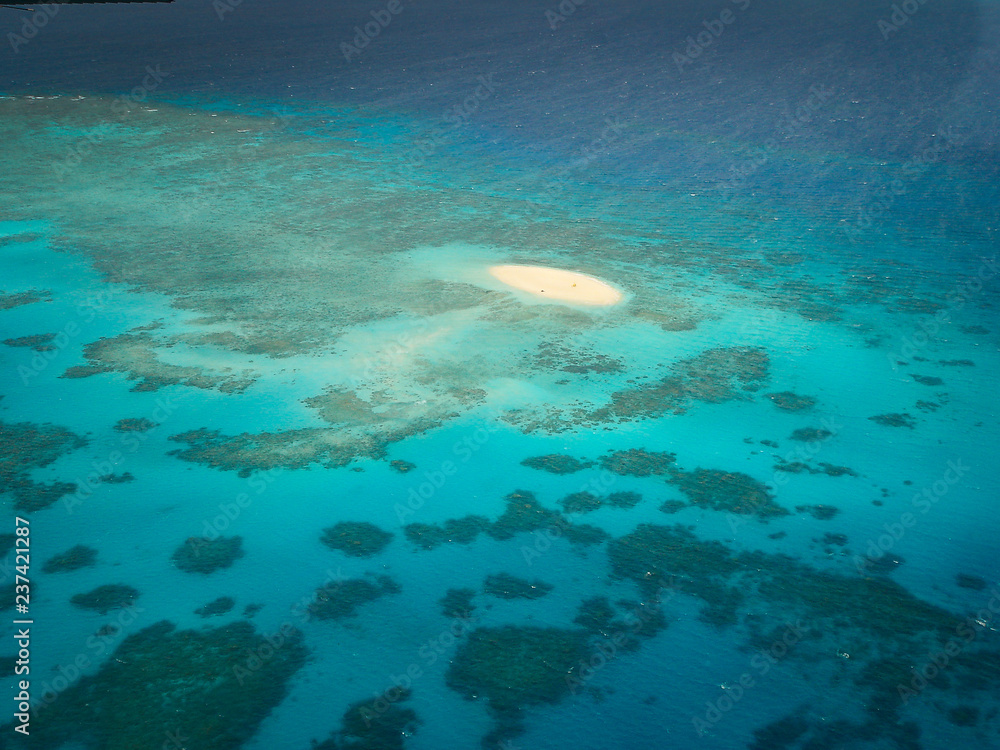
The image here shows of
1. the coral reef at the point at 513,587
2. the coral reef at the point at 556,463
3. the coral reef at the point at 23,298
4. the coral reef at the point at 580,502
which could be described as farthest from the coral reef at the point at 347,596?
the coral reef at the point at 23,298

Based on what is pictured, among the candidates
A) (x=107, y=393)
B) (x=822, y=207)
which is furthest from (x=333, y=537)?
(x=822, y=207)

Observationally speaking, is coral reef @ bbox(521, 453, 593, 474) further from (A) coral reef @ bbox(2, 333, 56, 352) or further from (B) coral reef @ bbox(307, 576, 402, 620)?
(A) coral reef @ bbox(2, 333, 56, 352)

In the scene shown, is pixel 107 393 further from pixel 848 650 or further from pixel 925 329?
pixel 925 329

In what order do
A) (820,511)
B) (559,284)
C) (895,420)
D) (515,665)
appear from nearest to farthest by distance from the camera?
(515,665) → (820,511) → (895,420) → (559,284)

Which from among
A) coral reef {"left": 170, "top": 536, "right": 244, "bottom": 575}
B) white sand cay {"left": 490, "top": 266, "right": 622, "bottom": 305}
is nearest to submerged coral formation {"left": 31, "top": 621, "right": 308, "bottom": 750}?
coral reef {"left": 170, "top": 536, "right": 244, "bottom": 575}

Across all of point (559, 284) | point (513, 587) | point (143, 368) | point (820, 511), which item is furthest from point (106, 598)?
point (559, 284)

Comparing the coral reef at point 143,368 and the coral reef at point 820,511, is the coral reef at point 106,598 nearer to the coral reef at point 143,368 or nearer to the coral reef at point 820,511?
the coral reef at point 143,368

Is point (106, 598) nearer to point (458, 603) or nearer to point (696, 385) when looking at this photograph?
point (458, 603)
